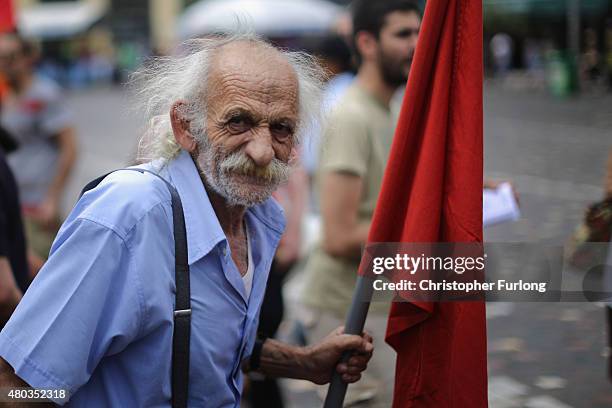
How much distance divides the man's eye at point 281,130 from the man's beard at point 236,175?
63mm

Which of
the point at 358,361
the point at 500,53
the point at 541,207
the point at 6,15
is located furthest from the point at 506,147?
the point at 500,53

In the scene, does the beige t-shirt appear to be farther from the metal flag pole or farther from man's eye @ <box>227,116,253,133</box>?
man's eye @ <box>227,116,253,133</box>

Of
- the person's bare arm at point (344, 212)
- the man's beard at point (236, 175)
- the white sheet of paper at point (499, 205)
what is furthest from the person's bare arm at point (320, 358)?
the white sheet of paper at point (499, 205)

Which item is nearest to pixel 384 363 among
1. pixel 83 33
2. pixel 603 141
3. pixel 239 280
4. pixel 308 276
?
pixel 308 276

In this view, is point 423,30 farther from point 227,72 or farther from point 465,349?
point 465,349

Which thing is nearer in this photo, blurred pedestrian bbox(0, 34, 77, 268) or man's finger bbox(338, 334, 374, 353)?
man's finger bbox(338, 334, 374, 353)

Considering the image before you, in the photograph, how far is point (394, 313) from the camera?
199cm

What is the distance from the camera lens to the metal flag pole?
6.55 feet

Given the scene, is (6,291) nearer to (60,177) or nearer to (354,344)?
(354,344)

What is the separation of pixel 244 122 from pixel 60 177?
3.65m

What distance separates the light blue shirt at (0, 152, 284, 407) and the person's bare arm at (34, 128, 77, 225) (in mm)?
3413

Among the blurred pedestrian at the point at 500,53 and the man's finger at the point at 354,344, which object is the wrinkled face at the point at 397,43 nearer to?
the man's finger at the point at 354,344

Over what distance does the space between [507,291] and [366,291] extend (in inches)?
14.9

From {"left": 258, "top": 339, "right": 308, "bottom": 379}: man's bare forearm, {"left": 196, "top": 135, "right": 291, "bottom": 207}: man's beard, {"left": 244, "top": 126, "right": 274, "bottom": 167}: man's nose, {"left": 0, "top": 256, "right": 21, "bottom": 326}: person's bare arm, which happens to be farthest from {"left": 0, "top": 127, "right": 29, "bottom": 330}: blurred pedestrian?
{"left": 244, "top": 126, "right": 274, "bottom": 167}: man's nose
